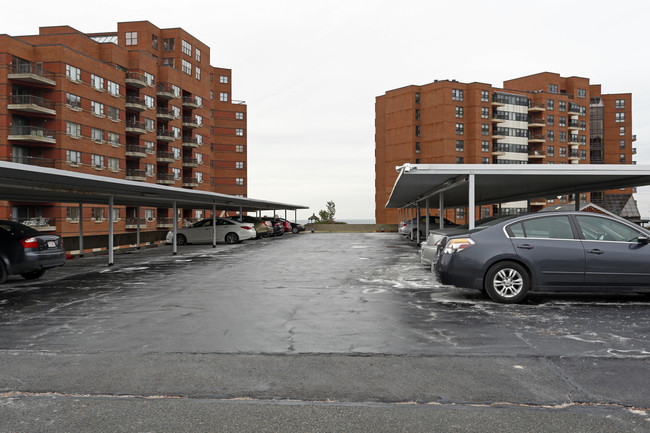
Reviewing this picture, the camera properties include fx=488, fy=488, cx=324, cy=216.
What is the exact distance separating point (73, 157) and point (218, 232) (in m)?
23.4

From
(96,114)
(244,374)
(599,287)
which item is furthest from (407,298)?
(96,114)

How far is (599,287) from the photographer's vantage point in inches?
321

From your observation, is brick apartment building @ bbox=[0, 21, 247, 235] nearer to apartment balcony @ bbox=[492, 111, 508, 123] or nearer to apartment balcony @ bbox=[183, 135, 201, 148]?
apartment balcony @ bbox=[183, 135, 201, 148]

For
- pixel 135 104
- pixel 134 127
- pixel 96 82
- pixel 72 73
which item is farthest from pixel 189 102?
pixel 72 73

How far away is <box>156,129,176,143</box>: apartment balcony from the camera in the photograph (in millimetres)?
58875

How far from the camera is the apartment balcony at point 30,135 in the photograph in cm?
4031

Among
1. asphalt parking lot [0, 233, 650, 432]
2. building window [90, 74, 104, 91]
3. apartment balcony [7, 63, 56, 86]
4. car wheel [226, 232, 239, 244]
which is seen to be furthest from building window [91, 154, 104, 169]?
Result: asphalt parking lot [0, 233, 650, 432]

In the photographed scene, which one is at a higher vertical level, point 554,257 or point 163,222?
point 554,257

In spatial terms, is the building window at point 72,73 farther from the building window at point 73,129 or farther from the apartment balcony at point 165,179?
the apartment balcony at point 165,179

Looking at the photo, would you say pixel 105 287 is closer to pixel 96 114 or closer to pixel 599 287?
pixel 599 287

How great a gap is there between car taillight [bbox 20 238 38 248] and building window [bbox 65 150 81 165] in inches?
1414

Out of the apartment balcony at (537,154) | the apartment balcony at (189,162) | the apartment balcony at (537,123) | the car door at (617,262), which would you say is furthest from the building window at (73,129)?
the apartment balcony at (537,154)

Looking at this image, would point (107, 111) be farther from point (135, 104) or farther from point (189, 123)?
point (189, 123)

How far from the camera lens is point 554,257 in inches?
321
